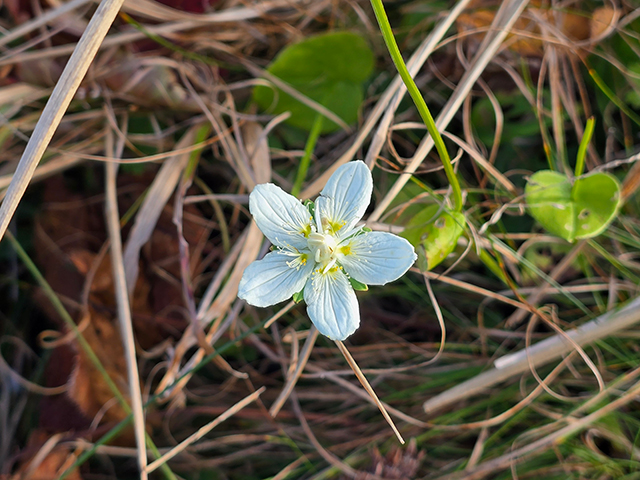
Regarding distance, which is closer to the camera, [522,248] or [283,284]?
[283,284]

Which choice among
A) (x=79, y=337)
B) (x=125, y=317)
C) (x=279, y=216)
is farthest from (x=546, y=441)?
(x=79, y=337)

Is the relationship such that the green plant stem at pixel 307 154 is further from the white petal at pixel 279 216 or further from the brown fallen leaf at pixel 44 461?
the brown fallen leaf at pixel 44 461

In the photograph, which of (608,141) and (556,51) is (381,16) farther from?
(608,141)

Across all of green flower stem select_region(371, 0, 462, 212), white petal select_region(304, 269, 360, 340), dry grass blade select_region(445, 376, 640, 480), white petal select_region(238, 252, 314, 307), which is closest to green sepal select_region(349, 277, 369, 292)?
white petal select_region(304, 269, 360, 340)

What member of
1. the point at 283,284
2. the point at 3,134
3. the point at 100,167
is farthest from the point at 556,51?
the point at 3,134

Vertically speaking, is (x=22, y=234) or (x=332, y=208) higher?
(x=332, y=208)

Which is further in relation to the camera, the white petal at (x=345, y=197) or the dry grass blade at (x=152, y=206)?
the dry grass blade at (x=152, y=206)

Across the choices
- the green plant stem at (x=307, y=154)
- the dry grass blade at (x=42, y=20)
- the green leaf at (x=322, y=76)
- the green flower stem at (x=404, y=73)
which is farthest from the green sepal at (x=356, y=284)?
the dry grass blade at (x=42, y=20)
